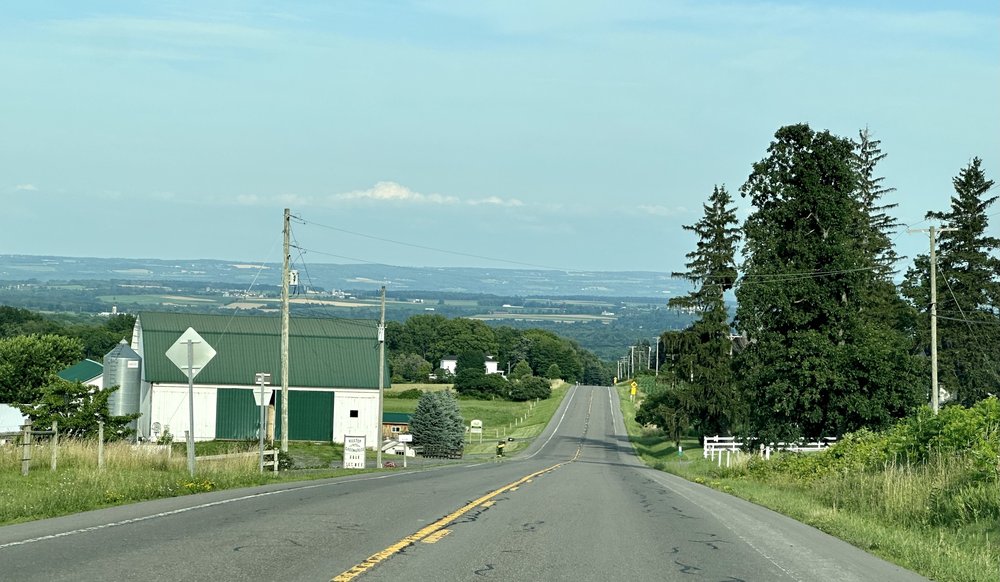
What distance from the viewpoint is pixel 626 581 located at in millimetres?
9773

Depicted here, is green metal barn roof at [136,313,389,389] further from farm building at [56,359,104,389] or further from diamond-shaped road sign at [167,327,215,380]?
diamond-shaped road sign at [167,327,215,380]

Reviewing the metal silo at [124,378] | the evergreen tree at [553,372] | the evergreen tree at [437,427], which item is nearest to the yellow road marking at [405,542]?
the evergreen tree at [437,427]

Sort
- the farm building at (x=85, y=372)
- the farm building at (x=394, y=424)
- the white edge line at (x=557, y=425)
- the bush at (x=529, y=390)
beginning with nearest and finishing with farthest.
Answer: the white edge line at (x=557, y=425), the farm building at (x=85, y=372), the farm building at (x=394, y=424), the bush at (x=529, y=390)

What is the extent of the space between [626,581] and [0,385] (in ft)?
192

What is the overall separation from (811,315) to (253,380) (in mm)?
34773

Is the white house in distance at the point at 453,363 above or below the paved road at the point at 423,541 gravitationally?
below

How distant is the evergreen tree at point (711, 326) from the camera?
218 feet

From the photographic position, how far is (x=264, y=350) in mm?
68062

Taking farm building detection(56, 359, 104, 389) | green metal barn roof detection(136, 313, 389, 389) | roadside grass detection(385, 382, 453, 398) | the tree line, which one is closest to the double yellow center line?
the tree line

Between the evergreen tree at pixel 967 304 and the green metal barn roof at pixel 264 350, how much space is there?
120ft

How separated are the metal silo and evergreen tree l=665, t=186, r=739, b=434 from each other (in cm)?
3350

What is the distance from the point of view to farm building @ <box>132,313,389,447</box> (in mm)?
64375

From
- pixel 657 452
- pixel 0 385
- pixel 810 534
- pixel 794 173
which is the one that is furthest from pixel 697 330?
pixel 810 534

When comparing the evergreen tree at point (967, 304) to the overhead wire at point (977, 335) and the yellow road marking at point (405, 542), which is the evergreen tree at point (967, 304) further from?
the yellow road marking at point (405, 542)
